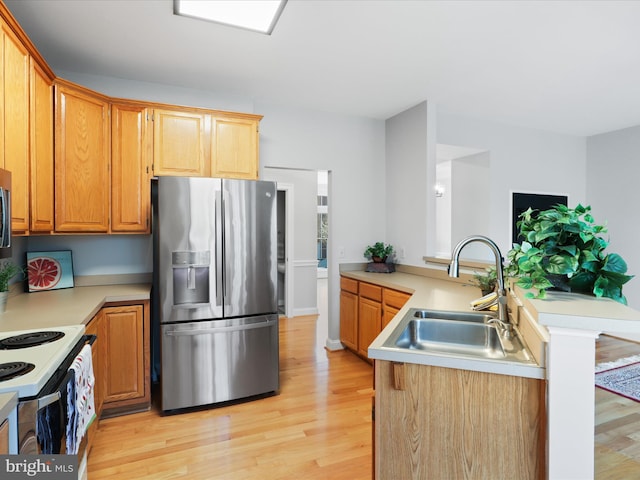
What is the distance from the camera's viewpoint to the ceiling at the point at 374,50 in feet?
7.00

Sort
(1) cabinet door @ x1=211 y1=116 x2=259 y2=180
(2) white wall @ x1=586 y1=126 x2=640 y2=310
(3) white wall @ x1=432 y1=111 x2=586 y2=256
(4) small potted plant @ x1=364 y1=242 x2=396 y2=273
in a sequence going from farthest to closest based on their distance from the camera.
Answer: (2) white wall @ x1=586 y1=126 x2=640 y2=310, (3) white wall @ x1=432 y1=111 x2=586 y2=256, (4) small potted plant @ x1=364 y1=242 x2=396 y2=273, (1) cabinet door @ x1=211 y1=116 x2=259 y2=180

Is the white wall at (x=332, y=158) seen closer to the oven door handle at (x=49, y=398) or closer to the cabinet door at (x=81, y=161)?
the cabinet door at (x=81, y=161)

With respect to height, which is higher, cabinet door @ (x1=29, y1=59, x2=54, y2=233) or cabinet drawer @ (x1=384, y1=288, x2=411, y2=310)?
cabinet door @ (x1=29, y1=59, x2=54, y2=233)

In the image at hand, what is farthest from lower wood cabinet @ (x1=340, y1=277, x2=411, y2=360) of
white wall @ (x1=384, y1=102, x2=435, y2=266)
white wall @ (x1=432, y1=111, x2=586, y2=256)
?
white wall @ (x1=432, y1=111, x2=586, y2=256)

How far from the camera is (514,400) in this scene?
128 centimetres

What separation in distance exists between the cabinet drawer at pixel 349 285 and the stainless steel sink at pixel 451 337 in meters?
1.89

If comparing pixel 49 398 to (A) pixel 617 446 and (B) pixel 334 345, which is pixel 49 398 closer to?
(A) pixel 617 446

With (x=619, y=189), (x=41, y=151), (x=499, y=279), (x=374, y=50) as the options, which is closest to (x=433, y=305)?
(x=499, y=279)

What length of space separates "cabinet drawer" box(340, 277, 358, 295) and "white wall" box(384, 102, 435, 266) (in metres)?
0.59

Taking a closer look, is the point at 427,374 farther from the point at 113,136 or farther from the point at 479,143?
the point at 479,143

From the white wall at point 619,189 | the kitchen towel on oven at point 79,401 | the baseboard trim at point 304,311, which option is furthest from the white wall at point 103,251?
the white wall at point 619,189

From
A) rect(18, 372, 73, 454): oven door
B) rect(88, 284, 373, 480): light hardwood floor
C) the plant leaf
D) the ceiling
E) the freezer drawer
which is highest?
the ceiling

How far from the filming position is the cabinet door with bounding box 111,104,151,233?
284 cm

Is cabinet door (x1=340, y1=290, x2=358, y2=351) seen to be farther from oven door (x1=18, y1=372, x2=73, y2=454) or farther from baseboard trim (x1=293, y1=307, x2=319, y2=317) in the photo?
oven door (x1=18, y1=372, x2=73, y2=454)
